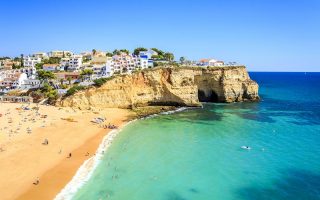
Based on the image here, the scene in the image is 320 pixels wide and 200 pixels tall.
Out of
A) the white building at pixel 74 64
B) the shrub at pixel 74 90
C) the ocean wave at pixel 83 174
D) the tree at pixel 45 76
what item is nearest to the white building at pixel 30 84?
the tree at pixel 45 76

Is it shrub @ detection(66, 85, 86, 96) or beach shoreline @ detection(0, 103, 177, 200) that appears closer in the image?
beach shoreline @ detection(0, 103, 177, 200)

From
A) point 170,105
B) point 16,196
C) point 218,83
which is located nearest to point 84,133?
point 16,196

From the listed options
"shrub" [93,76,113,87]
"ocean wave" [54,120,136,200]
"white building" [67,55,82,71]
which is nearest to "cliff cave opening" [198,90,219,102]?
"shrub" [93,76,113,87]

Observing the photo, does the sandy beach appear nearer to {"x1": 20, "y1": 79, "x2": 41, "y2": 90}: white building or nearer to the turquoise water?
the turquoise water

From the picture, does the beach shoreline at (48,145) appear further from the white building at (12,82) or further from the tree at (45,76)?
the white building at (12,82)

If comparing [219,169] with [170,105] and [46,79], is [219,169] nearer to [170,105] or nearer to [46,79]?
[170,105]
